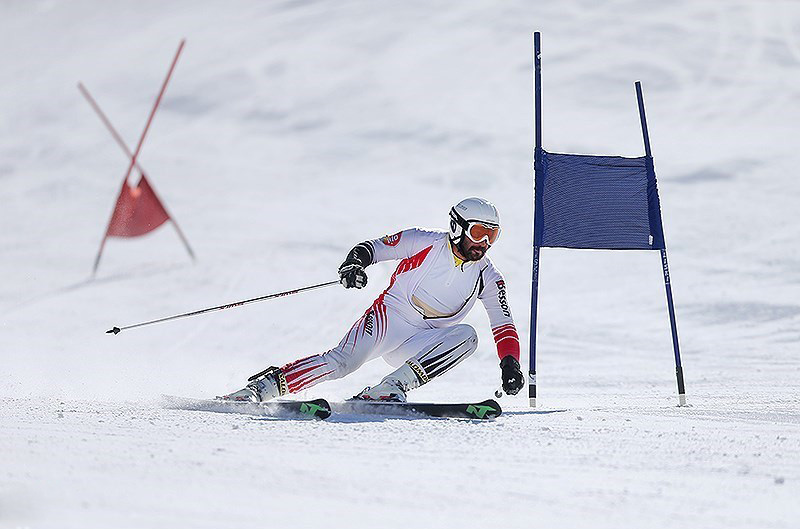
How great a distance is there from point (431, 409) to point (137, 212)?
9948mm

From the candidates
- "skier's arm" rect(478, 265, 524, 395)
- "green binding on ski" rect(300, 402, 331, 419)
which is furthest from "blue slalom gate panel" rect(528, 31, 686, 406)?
"green binding on ski" rect(300, 402, 331, 419)

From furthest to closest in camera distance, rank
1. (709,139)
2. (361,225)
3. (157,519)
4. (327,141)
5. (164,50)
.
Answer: (164,50) → (327,141) → (709,139) → (361,225) → (157,519)

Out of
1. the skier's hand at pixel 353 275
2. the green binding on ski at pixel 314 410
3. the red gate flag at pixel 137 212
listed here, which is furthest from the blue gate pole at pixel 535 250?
the red gate flag at pixel 137 212

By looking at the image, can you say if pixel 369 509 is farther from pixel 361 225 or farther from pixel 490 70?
pixel 490 70

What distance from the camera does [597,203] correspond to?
19.8 ft

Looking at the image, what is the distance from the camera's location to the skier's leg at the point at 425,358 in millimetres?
4973

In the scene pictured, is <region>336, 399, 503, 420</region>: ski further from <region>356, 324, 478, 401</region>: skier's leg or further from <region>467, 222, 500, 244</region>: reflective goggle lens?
<region>467, 222, 500, 244</region>: reflective goggle lens

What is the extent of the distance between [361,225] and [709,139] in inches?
304

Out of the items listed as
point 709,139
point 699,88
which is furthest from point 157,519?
point 699,88

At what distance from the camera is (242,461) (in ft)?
10.2

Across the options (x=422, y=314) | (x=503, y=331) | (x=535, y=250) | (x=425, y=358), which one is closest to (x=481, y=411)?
(x=425, y=358)

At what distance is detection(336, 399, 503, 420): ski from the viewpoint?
4.71m

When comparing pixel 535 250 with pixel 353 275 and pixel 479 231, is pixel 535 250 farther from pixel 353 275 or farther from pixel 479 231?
pixel 353 275

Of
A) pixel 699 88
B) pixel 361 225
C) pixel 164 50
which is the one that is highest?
pixel 164 50
